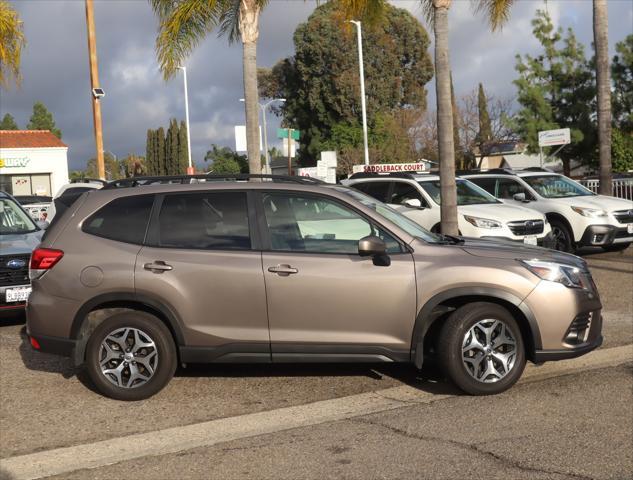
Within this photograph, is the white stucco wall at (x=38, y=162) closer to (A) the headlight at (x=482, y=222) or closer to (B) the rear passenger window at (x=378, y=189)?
(B) the rear passenger window at (x=378, y=189)

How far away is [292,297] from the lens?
607cm

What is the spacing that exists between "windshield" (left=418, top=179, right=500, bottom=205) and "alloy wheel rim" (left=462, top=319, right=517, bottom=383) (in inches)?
314

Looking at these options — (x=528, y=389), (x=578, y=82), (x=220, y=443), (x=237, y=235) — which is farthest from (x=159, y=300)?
(x=578, y=82)

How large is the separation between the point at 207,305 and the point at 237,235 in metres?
0.61

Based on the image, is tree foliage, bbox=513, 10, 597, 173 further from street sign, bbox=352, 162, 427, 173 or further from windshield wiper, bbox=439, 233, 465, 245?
windshield wiper, bbox=439, 233, 465, 245

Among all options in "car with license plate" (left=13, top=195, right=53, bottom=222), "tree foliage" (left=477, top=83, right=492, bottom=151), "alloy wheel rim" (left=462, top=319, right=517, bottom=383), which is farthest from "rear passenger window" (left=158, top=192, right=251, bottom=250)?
"tree foliage" (left=477, top=83, right=492, bottom=151)

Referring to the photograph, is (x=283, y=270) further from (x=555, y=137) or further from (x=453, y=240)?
(x=555, y=137)

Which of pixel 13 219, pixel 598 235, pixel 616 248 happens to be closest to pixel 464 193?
pixel 598 235

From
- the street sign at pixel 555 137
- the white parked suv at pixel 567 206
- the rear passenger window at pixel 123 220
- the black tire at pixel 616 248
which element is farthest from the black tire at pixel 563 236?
the street sign at pixel 555 137

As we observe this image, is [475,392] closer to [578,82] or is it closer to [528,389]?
[528,389]

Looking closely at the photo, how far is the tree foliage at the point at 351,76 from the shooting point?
5272cm

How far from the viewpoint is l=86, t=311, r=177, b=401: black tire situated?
20.1ft

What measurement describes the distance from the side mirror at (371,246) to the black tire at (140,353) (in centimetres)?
166

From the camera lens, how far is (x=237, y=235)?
6.27 metres
